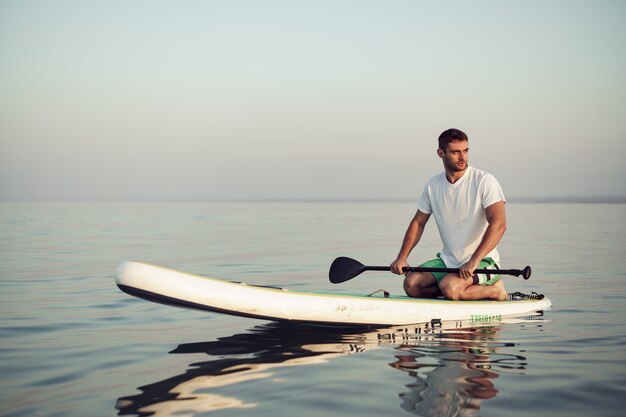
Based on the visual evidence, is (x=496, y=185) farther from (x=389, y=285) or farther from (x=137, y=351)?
(x=389, y=285)

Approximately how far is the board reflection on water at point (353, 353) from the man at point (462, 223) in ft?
1.57

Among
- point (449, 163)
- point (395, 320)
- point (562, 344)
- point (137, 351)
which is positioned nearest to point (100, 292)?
point (137, 351)

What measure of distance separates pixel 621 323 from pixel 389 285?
14.5 ft

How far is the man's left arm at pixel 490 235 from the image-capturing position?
6848 mm

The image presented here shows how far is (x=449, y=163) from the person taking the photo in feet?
23.4

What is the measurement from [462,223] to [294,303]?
197cm

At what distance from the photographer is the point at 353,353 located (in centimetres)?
592

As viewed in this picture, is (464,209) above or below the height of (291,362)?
above

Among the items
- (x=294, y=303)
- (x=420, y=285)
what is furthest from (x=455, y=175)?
(x=294, y=303)

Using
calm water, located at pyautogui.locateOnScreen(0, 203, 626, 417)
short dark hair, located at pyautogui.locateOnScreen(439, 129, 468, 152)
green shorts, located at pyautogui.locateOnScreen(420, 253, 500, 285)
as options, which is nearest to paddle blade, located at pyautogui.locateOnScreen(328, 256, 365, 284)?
green shorts, located at pyautogui.locateOnScreen(420, 253, 500, 285)

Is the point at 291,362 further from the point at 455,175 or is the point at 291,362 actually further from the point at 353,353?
the point at 455,175

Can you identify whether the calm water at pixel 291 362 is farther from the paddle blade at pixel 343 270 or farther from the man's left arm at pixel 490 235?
the paddle blade at pixel 343 270

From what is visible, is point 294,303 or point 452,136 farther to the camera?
point 452,136

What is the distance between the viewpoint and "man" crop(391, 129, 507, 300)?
694 cm
